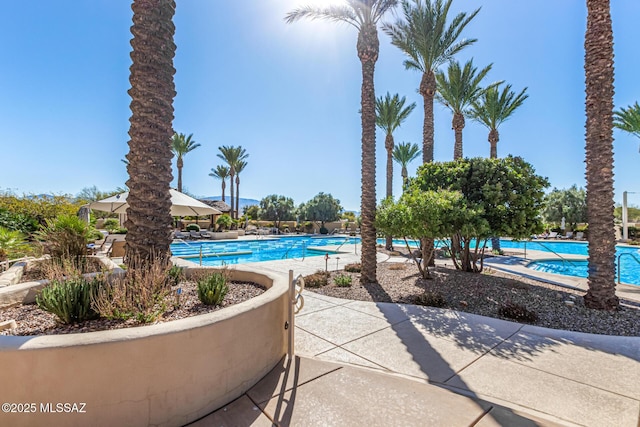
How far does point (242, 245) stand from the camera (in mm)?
24297

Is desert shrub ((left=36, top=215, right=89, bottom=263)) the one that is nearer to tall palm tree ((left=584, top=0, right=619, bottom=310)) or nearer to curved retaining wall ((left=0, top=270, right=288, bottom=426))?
curved retaining wall ((left=0, top=270, right=288, bottom=426))

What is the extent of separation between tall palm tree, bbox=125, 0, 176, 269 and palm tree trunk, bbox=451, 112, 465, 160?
15.0 metres

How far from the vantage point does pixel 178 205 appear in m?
8.13

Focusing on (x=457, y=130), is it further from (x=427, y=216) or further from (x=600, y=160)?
(x=427, y=216)

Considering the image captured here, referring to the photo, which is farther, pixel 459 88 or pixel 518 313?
pixel 459 88

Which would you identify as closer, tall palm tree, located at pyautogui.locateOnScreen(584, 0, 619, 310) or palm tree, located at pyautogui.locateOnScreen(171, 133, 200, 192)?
tall palm tree, located at pyautogui.locateOnScreen(584, 0, 619, 310)

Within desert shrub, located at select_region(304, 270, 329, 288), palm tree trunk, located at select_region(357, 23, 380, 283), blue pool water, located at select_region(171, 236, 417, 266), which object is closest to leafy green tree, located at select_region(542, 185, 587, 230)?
blue pool water, located at select_region(171, 236, 417, 266)

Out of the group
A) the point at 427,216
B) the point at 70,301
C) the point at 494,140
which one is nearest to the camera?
the point at 70,301

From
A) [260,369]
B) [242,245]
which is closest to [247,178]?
[242,245]

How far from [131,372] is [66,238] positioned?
665cm

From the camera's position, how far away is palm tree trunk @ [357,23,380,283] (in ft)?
29.5

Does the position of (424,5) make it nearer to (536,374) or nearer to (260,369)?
(536,374)

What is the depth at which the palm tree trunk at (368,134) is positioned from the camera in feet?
29.5

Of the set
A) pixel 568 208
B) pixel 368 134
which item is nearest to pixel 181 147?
pixel 368 134
